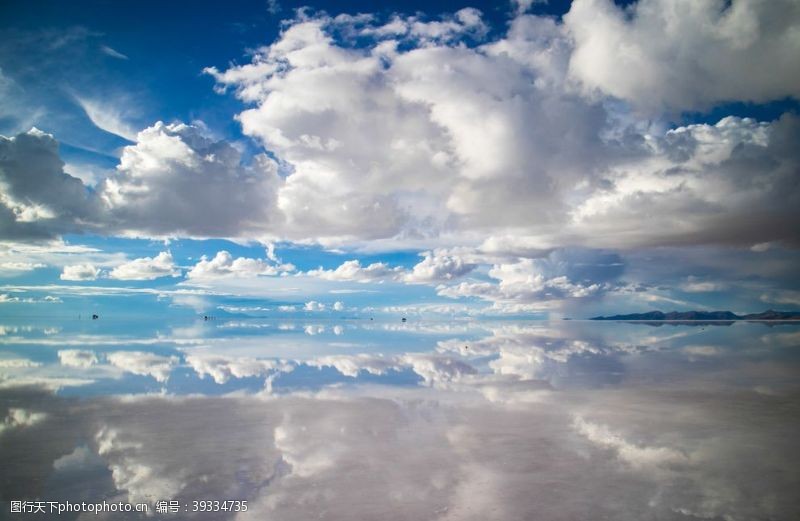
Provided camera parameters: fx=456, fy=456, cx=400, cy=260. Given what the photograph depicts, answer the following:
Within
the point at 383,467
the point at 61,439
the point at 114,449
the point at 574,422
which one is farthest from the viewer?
the point at 574,422

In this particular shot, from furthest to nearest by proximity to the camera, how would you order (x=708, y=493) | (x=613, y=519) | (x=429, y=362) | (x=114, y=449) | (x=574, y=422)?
(x=429, y=362), (x=574, y=422), (x=114, y=449), (x=708, y=493), (x=613, y=519)

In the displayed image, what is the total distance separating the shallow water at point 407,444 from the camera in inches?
395

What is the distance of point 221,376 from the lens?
27.1 m

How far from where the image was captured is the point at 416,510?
955cm

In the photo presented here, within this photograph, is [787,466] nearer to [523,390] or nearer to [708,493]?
[708,493]

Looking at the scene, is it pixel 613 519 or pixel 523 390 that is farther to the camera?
pixel 523 390

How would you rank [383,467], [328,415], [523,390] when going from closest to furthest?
[383,467]
[328,415]
[523,390]

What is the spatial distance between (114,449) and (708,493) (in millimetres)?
15683

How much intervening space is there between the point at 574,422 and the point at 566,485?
629cm

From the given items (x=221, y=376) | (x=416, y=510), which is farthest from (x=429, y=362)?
(x=416, y=510)

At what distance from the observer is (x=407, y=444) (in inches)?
555

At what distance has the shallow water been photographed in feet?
32.9

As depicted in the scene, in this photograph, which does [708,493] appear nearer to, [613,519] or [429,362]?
[613,519]

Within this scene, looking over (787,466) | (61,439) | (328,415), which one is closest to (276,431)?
(328,415)
